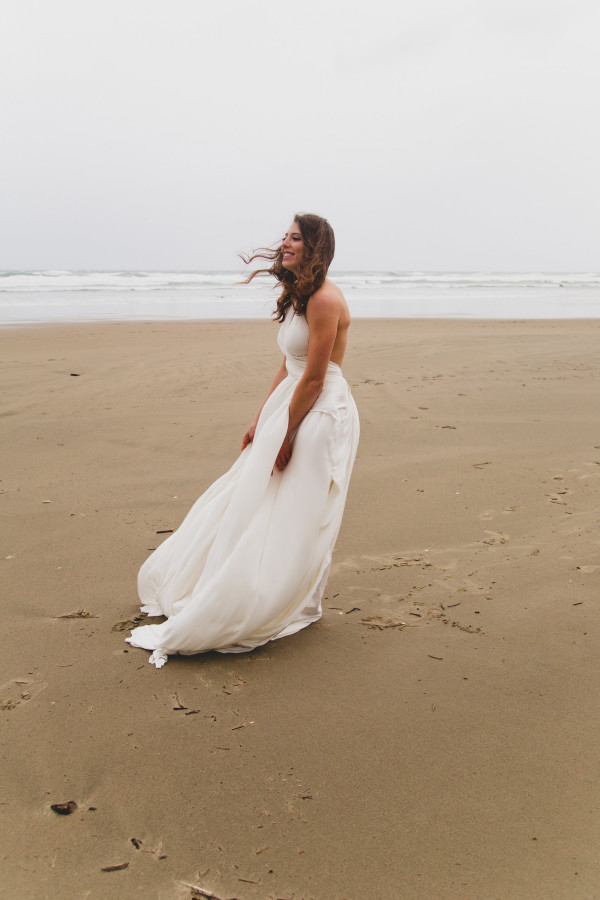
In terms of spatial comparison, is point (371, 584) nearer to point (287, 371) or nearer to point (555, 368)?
point (287, 371)

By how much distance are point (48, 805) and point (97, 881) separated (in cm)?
36

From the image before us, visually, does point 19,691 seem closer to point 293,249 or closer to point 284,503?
point 284,503

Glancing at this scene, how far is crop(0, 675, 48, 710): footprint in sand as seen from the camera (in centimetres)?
277

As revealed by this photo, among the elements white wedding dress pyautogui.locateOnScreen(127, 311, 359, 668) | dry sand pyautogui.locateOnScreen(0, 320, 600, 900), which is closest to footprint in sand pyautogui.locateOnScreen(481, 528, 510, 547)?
dry sand pyautogui.locateOnScreen(0, 320, 600, 900)

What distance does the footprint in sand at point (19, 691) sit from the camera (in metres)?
2.77

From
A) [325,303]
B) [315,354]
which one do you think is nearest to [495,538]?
[315,354]

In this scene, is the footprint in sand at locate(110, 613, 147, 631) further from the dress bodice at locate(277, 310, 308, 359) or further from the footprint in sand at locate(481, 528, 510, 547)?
the footprint in sand at locate(481, 528, 510, 547)

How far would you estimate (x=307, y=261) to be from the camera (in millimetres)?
3152

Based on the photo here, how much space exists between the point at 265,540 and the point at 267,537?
0.05 ft

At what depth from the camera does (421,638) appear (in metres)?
3.28

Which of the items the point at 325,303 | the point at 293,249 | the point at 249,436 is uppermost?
the point at 293,249

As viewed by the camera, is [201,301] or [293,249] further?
[201,301]

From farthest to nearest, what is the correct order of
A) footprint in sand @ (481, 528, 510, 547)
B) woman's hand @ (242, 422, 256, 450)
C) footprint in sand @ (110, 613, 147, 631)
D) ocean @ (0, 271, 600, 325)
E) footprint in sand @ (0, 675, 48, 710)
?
ocean @ (0, 271, 600, 325) → footprint in sand @ (481, 528, 510, 547) → woman's hand @ (242, 422, 256, 450) → footprint in sand @ (110, 613, 147, 631) → footprint in sand @ (0, 675, 48, 710)

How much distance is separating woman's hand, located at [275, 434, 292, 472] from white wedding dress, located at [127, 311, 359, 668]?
2cm
